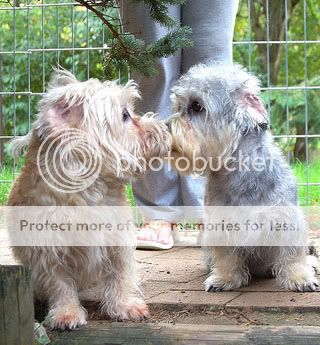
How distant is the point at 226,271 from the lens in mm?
3186

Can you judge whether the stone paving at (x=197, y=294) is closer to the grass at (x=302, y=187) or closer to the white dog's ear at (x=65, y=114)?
the white dog's ear at (x=65, y=114)

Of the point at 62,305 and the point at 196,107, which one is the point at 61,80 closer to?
the point at 196,107

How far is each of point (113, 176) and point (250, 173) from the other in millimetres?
644

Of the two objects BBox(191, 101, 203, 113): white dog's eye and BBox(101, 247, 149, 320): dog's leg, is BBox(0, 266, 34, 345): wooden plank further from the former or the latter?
BBox(191, 101, 203, 113): white dog's eye

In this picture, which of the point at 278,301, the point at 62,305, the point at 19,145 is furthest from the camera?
the point at 278,301

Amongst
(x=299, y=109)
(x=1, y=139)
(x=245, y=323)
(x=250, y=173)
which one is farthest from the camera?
(x=299, y=109)

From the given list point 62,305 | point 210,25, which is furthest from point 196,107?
point 62,305

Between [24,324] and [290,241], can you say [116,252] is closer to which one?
[24,324]

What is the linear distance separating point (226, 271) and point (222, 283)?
5 centimetres


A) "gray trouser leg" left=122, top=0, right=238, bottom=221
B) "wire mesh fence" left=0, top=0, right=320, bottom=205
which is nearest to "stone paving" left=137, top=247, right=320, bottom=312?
"gray trouser leg" left=122, top=0, right=238, bottom=221

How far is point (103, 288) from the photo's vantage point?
2850mm

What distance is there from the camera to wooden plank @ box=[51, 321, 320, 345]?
2.50 metres

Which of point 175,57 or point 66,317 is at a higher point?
point 175,57

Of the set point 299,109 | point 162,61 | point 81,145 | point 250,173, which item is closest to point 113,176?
point 81,145
